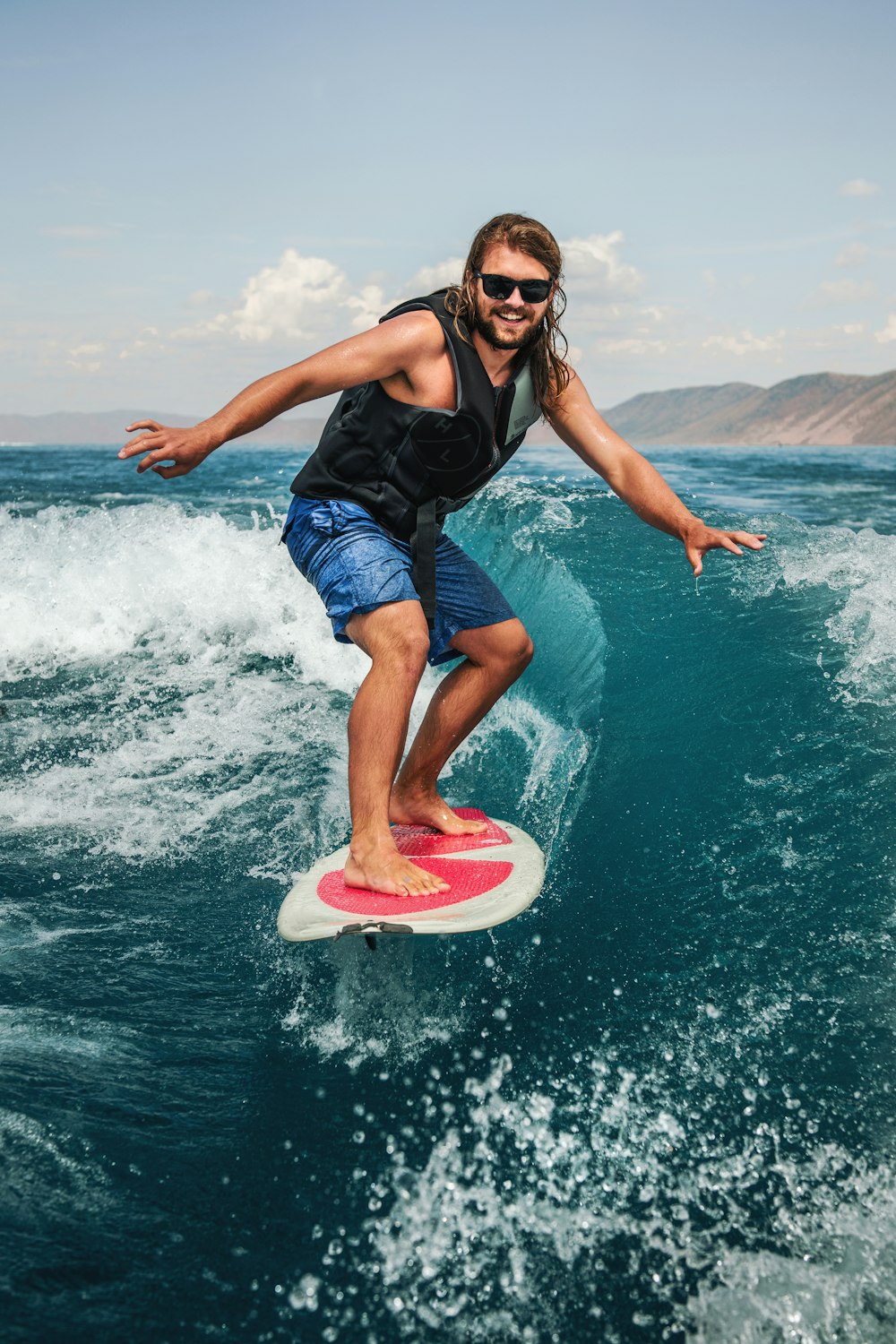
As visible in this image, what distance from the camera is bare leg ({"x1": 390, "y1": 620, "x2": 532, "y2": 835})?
371cm

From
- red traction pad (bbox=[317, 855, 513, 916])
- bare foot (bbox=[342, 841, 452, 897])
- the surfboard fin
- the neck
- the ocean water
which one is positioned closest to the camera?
the ocean water

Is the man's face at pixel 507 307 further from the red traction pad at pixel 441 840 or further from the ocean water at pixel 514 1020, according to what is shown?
the ocean water at pixel 514 1020

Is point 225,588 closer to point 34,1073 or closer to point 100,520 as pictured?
point 100,520

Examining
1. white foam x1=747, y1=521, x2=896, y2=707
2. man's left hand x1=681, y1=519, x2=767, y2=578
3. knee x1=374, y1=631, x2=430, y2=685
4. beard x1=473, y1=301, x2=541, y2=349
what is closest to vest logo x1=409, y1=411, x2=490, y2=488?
beard x1=473, y1=301, x2=541, y2=349

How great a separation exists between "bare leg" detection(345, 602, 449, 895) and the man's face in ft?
3.04

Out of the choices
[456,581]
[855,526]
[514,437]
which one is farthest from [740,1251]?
[855,526]

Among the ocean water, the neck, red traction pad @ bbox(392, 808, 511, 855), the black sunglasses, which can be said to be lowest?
the ocean water

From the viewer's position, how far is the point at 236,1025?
2.91 m

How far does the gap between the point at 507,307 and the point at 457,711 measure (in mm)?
1402

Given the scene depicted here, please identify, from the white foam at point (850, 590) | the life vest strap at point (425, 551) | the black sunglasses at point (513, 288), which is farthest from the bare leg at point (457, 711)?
the white foam at point (850, 590)

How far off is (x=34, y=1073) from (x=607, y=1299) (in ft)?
5.06

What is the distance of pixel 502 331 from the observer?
3322 millimetres

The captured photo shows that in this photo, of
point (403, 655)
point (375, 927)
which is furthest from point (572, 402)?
point (375, 927)

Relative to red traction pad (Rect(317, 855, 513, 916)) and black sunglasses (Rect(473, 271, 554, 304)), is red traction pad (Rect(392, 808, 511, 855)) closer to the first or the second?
red traction pad (Rect(317, 855, 513, 916))
